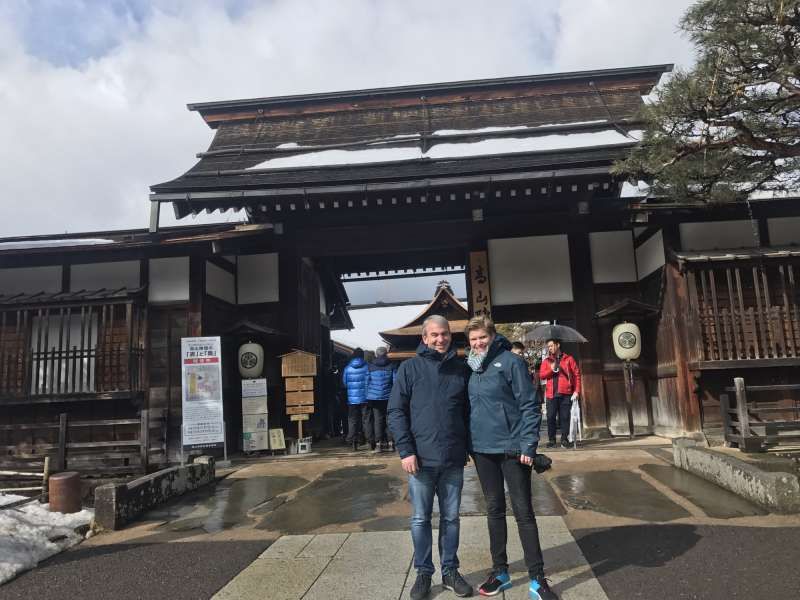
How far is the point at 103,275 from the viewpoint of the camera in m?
10.1

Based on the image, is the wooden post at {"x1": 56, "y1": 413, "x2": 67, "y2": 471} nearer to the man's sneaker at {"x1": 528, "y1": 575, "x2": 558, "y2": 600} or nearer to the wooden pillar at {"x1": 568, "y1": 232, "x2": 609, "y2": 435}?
the man's sneaker at {"x1": 528, "y1": 575, "x2": 558, "y2": 600}

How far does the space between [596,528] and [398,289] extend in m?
16.1

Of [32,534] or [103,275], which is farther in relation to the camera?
[103,275]

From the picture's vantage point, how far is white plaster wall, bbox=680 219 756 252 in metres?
9.26

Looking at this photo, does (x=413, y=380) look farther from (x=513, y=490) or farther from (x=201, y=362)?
(x=201, y=362)

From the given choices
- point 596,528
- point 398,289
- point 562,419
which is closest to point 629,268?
point 562,419

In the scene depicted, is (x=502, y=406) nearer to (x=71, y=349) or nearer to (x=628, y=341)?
(x=628, y=341)

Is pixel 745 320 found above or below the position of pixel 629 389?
above

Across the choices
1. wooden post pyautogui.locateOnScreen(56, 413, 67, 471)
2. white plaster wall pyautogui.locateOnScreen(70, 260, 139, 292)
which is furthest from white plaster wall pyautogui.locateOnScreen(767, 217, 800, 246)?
wooden post pyautogui.locateOnScreen(56, 413, 67, 471)

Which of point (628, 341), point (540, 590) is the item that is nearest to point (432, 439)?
point (540, 590)

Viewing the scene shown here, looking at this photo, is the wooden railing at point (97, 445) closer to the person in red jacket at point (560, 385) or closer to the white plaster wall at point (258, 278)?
the white plaster wall at point (258, 278)

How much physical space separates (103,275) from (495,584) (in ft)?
30.0

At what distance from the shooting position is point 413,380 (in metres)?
3.60

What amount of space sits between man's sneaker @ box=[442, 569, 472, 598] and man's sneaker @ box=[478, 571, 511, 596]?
8 centimetres
